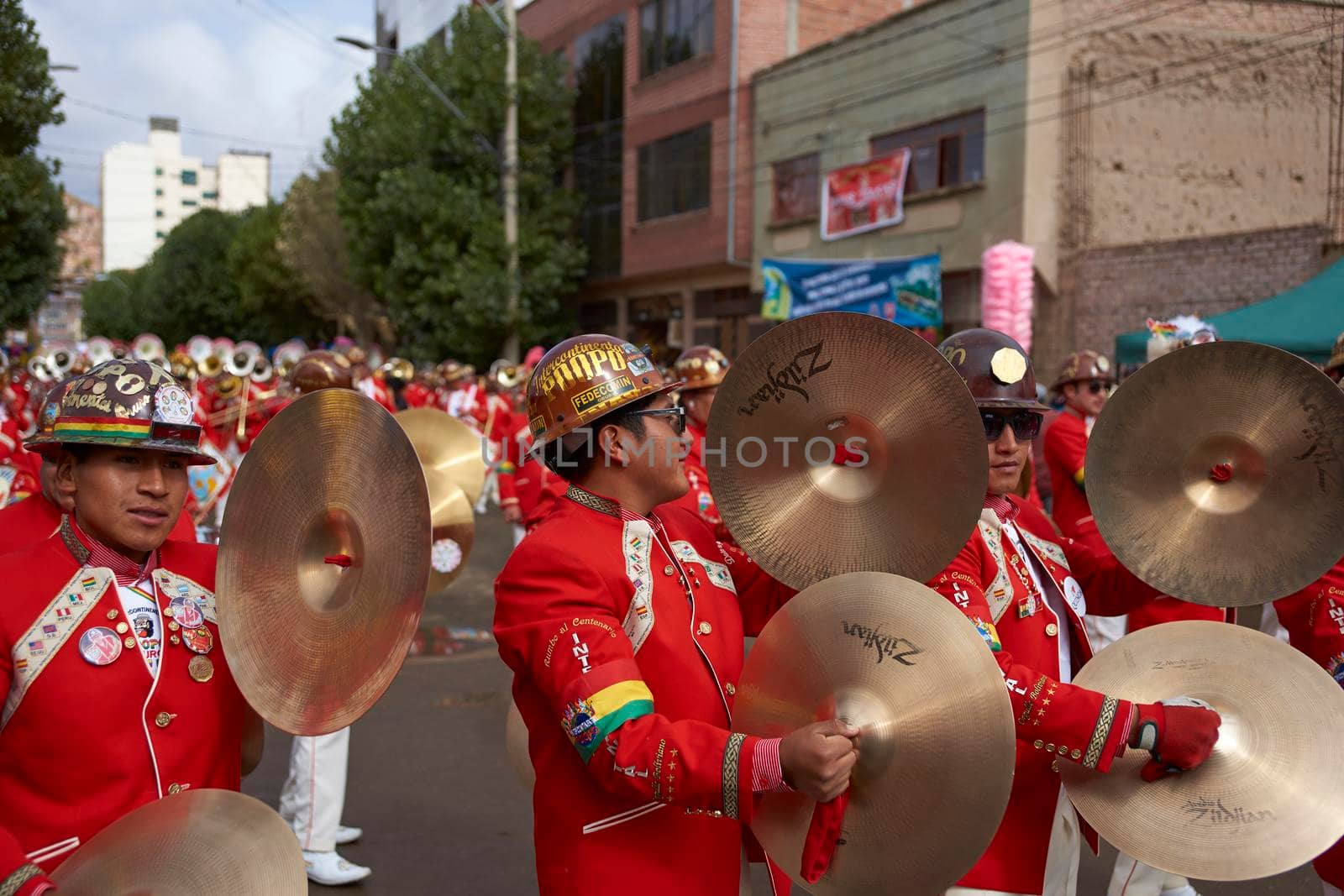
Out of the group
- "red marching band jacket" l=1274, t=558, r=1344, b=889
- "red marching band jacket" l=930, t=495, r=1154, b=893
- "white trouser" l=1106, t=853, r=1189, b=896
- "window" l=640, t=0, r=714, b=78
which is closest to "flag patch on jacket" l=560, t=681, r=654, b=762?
"red marching band jacket" l=930, t=495, r=1154, b=893

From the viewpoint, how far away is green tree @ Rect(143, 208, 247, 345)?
61312mm

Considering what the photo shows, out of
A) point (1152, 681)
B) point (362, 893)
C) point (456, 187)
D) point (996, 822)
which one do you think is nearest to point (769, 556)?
point (996, 822)

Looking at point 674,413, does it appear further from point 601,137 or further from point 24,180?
point 601,137

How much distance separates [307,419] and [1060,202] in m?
17.9

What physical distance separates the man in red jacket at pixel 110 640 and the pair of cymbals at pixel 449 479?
1908 mm

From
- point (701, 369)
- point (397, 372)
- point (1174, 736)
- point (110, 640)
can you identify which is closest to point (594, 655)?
point (110, 640)

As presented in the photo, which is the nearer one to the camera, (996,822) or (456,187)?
(996,822)

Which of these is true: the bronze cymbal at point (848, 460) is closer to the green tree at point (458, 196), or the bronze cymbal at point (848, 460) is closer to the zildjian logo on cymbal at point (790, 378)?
the zildjian logo on cymbal at point (790, 378)

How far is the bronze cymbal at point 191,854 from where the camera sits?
2.13 metres

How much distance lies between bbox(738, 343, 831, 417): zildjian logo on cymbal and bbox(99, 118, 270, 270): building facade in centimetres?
12170

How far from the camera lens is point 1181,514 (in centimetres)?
285

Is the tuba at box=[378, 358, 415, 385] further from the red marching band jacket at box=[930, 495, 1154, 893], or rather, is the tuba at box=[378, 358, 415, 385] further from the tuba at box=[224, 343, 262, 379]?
the red marching band jacket at box=[930, 495, 1154, 893]

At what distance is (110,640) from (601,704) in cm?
113

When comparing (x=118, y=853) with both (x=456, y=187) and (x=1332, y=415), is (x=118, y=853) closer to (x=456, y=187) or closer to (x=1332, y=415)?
(x=1332, y=415)
